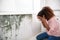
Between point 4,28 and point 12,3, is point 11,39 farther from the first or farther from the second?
point 12,3

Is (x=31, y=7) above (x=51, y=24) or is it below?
above

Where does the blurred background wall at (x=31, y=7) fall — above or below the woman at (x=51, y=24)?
above

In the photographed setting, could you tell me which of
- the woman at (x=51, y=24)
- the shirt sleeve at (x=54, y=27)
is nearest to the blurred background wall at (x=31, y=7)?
the woman at (x=51, y=24)

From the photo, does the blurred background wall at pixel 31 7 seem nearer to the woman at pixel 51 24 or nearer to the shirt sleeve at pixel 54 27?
the woman at pixel 51 24

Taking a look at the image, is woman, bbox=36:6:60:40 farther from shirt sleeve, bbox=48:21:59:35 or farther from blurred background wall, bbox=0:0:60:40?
blurred background wall, bbox=0:0:60:40

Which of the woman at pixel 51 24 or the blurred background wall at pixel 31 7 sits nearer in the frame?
the woman at pixel 51 24

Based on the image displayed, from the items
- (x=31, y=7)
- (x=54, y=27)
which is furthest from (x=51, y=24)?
(x=31, y=7)

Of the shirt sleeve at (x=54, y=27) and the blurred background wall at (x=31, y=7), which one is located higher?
the blurred background wall at (x=31, y=7)

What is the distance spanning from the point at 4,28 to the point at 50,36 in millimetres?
871

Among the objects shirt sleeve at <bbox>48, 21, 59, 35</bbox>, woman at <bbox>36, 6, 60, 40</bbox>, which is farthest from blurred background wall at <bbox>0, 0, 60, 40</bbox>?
shirt sleeve at <bbox>48, 21, 59, 35</bbox>

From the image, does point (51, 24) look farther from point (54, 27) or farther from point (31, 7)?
point (31, 7)

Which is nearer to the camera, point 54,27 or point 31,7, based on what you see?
point 54,27

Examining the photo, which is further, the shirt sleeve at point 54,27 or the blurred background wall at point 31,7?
the blurred background wall at point 31,7

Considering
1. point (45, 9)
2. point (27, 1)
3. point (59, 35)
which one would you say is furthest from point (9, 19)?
point (59, 35)
